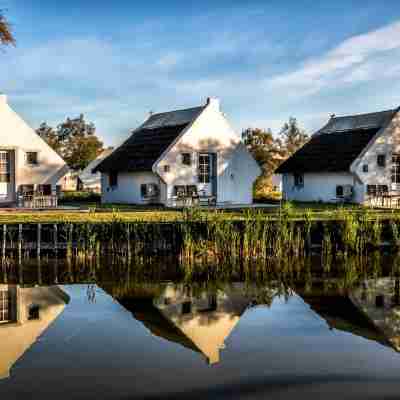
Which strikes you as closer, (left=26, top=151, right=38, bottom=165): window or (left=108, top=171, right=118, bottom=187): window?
(left=26, top=151, right=38, bottom=165): window

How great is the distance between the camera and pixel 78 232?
21.0 meters

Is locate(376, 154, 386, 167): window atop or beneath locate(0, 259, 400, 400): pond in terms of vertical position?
atop

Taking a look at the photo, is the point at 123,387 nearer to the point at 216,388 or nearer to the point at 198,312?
the point at 216,388

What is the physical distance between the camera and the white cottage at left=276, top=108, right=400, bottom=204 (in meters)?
39.1

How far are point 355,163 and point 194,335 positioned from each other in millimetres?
27427

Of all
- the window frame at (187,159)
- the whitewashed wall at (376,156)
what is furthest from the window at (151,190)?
the whitewashed wall at (376,156)

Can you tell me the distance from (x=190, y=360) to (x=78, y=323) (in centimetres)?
334

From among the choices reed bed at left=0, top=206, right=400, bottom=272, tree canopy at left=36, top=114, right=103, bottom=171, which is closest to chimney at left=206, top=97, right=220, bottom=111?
reed bed at left=0, top=206, right=400, bottom=272

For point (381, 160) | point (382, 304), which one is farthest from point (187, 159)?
point (382, 304)

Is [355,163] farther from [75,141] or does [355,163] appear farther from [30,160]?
[75,141]

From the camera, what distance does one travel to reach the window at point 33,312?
14281 millimetres

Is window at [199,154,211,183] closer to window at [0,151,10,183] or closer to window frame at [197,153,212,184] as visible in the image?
window frame at [197,153,212,184]

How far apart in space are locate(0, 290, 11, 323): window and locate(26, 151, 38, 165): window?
19188mm

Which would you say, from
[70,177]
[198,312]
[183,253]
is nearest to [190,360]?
[198,312]
